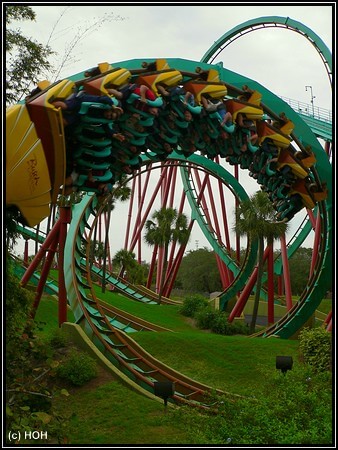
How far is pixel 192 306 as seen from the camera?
65.8 ft

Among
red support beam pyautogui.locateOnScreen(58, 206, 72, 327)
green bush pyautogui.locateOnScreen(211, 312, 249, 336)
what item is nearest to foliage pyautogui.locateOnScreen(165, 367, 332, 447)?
red support beam pyautogui.locateOnScreen(58, 206, 72, 327)

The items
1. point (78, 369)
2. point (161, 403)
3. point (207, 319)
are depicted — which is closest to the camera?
point (161, 403)

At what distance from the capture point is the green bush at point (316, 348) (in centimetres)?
1089

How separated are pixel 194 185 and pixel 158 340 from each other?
12829 millimetres

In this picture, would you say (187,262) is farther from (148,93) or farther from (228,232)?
(148,93)

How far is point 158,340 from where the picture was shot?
11547 millimetres

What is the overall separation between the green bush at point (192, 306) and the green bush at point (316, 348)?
7.81 metres

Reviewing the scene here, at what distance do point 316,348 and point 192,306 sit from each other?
29.3 feet

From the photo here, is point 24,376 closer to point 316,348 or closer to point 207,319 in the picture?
point 316,348

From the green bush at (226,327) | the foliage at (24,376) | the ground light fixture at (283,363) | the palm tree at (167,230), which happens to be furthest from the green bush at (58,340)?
the palm tree at (167,230)

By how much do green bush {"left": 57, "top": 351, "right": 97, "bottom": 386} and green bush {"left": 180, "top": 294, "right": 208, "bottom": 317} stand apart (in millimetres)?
10934

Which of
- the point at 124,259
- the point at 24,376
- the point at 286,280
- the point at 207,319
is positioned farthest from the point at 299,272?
the point at 24,376

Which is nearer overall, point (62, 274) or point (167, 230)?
point (62, 274)
